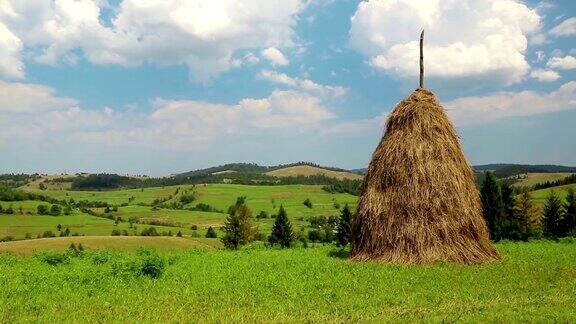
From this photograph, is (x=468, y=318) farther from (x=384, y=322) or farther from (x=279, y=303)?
(x=279, y=303)

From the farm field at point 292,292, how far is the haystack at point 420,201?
3.72ft

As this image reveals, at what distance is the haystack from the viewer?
18.6 metres

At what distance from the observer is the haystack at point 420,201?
18594mm

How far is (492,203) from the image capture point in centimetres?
5544

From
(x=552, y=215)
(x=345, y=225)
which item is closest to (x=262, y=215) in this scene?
(x=345, y=225)

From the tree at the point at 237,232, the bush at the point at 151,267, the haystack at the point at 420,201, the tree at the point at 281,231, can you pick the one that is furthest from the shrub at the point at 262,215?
the bush at the point at 151,267

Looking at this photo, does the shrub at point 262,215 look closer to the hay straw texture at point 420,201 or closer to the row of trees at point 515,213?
the row of trees at point 515,213

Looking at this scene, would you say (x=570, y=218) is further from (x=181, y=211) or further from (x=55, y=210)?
(x=55, y=210)

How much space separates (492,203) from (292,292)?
4843 cm

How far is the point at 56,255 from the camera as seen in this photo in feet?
64.0

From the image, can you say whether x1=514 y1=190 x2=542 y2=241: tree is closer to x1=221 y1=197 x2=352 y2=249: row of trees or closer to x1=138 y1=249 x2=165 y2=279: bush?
x1=221 y1=197 x2=352 y2=249: row of trees

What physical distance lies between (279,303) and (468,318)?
4379 mm

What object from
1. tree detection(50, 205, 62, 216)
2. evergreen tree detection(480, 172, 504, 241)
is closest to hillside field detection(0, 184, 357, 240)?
tree detection(50, 205, 62, 216)

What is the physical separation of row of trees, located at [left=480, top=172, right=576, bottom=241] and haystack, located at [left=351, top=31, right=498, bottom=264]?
33.8 metres
